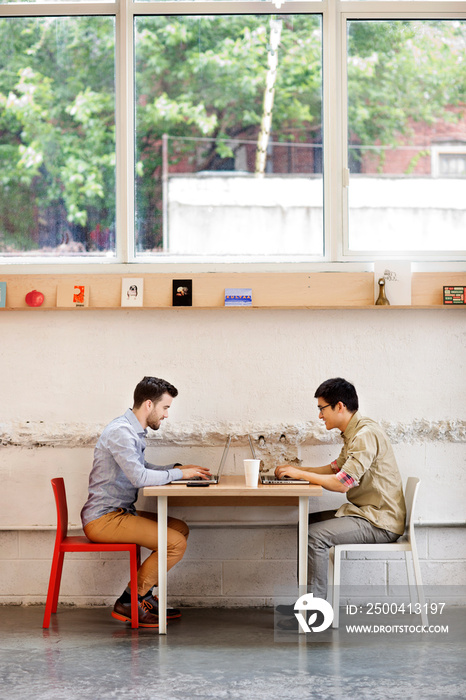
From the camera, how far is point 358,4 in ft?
15.0

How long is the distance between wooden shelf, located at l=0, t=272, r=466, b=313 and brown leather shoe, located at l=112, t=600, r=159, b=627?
5.24ft

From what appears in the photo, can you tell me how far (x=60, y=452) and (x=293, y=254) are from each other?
5.81ft

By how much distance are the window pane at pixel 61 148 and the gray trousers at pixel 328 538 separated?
2070 millimetres

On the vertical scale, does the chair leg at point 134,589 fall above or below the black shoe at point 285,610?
above

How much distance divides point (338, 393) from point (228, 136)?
5.67ft

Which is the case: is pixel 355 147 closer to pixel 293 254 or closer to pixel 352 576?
pixel 293 254

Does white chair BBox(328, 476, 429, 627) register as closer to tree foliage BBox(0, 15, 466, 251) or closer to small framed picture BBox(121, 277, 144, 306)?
small framed picture BBox(121, 277, 144, 306)

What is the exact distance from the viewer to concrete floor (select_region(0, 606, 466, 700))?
2955 mm

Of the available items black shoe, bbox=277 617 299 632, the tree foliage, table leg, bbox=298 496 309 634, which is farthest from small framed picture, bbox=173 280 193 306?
black shoe, bbox=277 617 299 632

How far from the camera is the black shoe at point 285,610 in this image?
3.97m

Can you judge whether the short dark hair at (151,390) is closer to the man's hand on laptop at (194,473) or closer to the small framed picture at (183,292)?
the man's hand on laptop at (194,473)

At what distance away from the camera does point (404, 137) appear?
4594 millimetres

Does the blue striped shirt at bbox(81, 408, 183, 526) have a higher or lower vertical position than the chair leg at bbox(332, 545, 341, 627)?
higher

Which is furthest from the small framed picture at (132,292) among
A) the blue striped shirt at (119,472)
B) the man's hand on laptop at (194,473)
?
the man's hand on laptop at (194,473)
